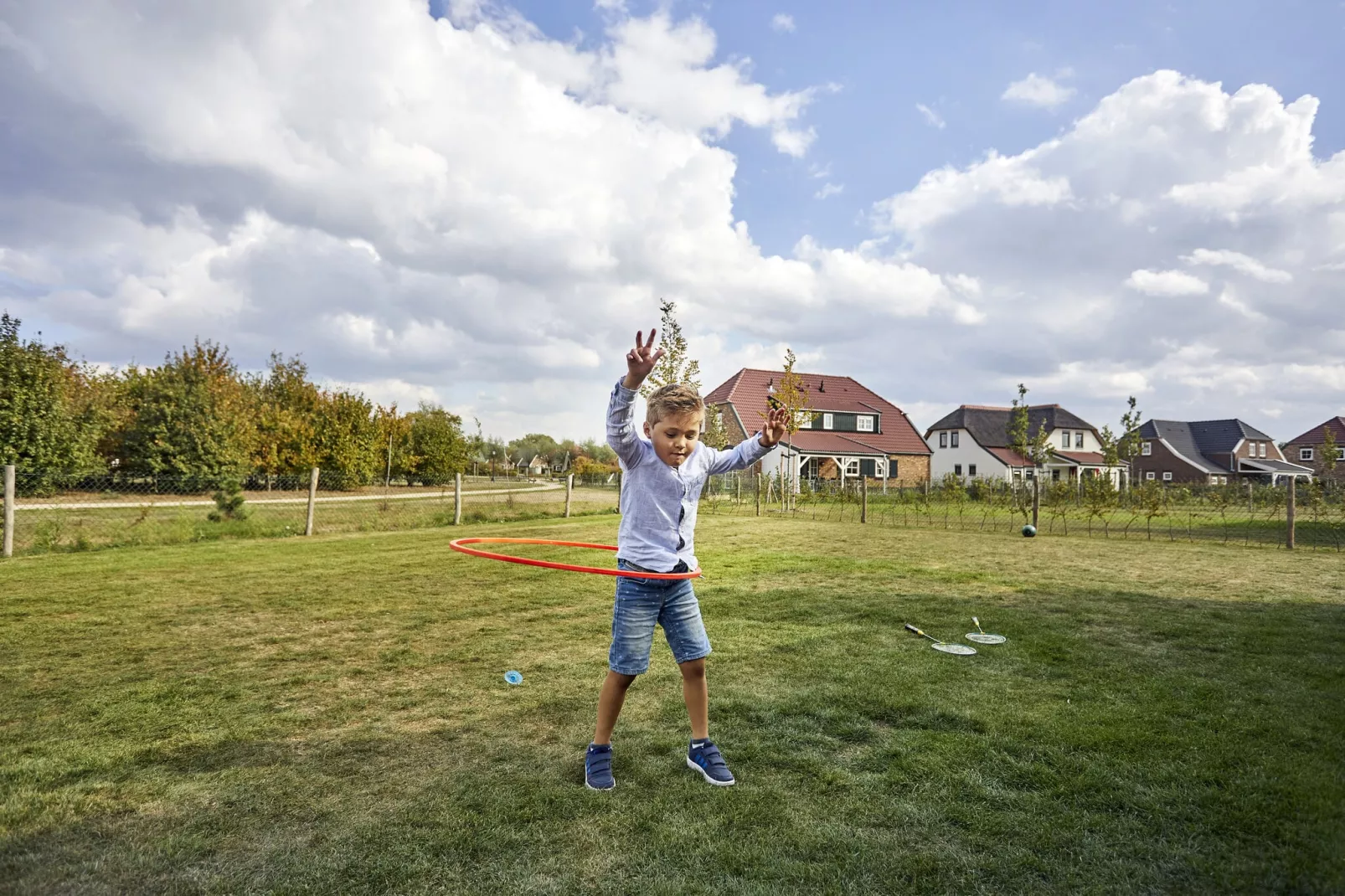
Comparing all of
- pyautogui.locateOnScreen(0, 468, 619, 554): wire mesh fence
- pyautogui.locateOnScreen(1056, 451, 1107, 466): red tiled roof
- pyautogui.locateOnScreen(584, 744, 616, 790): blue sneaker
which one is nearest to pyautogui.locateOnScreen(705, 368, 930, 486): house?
pyautogui.locateOnScreen(1056, 451, 1107, 466): red tiled roof

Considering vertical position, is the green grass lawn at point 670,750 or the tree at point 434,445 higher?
the tree at point 434,445

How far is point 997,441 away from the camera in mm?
52844

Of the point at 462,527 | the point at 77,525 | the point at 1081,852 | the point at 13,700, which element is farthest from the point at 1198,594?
the point at 77,525

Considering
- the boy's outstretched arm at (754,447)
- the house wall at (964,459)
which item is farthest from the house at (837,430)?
the boy's outstretched arm at (754,447)

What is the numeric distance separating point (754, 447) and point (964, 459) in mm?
53289

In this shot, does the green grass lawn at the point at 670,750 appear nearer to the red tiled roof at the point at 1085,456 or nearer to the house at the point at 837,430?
the house at the point at 837,430

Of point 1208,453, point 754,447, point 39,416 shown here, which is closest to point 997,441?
point 1208,453

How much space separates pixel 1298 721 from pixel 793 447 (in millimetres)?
38495

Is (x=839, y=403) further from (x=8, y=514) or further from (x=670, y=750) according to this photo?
(x=670, y=750)

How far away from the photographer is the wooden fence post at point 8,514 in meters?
12.2

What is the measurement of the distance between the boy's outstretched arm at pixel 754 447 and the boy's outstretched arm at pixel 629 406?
0.50 metres

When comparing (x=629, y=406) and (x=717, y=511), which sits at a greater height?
(x=629, y=406)

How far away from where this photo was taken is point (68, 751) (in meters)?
4.02

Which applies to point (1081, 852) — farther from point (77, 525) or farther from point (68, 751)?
point (77, 525)
